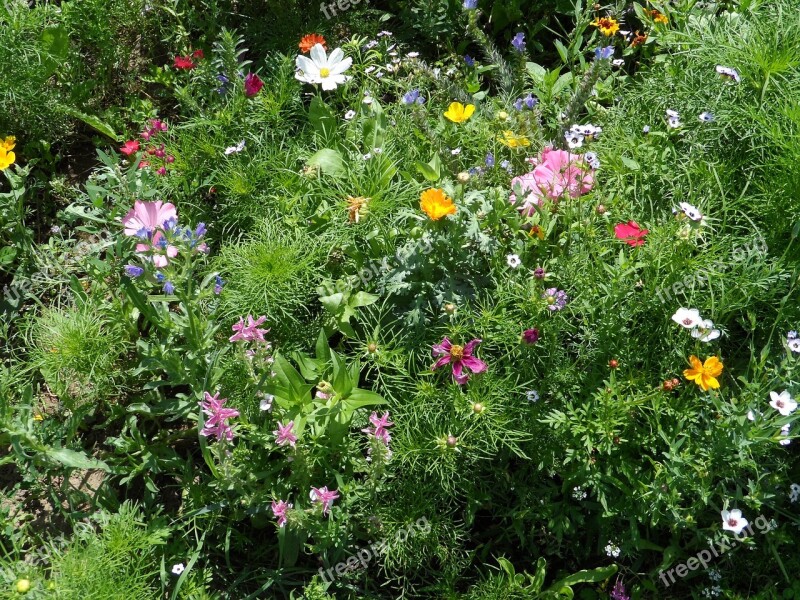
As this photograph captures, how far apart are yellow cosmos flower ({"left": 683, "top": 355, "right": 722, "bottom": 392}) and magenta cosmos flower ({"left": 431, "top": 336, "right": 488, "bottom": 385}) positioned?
535 mm

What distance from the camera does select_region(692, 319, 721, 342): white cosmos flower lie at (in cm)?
191

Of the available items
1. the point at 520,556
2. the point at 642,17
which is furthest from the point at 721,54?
the point at 520,556

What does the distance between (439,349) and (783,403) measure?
2.84 feet

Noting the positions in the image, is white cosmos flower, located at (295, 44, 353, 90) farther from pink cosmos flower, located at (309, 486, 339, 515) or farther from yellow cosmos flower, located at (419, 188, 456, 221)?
pink cosmos flower, located at (309, 486, 339, 515)

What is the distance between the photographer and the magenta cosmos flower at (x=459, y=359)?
1979 mm

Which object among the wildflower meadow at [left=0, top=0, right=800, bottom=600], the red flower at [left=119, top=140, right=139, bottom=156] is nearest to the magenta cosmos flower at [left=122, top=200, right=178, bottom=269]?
the wildflower meadow at [left=0, top=0, right=800, bottom=600]

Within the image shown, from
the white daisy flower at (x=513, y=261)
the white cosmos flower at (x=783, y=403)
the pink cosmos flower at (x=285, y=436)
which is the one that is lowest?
the white cosmos flower at (x=783, y=403)

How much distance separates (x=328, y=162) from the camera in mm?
2494

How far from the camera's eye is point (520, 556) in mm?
2301

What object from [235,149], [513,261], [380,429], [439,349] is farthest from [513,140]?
[380,429]

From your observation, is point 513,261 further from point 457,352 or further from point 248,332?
point 248,332

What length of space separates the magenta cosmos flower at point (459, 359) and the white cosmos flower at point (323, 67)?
3.49 ft

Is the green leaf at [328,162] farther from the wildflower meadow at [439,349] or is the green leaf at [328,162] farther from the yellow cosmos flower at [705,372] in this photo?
the yellow cosmos flower at [705,372]

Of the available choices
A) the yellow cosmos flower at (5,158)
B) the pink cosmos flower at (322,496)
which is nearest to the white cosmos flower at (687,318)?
the pink cosmos flower at (322,496)
